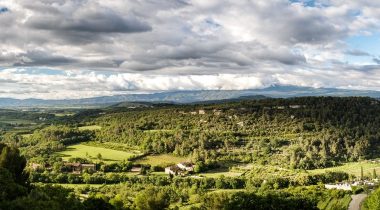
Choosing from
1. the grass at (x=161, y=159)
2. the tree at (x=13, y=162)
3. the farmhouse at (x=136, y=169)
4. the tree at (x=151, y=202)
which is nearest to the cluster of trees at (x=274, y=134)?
the grass at (x=161, y=159)

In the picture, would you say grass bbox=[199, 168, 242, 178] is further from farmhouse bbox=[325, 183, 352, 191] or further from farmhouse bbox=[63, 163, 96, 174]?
farmhouse bbox=[63, 163, 96, 174]

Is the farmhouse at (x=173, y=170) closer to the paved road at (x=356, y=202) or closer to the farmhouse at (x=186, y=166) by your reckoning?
the farmhouse at (x=186, y=166)

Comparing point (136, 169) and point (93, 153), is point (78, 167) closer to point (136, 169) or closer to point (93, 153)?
point (136, 169)

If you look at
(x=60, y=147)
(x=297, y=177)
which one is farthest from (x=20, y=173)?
(x=60, y=147)

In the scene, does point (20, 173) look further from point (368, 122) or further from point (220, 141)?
point (368, 122)

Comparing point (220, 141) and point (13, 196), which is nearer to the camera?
point (13, 196)

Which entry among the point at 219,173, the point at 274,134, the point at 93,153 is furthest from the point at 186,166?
the point at 274,134
